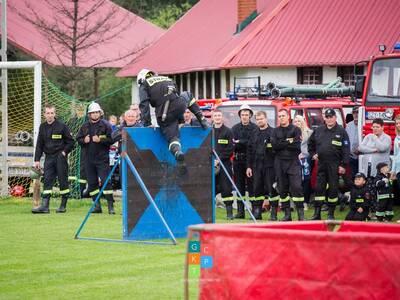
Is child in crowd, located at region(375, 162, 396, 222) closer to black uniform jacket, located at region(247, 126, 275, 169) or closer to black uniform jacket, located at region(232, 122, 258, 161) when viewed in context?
black uniform jacket, located at region(247, 126, 275, 169)

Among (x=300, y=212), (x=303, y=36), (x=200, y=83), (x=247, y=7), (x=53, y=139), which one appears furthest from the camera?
(x=200, y=83)

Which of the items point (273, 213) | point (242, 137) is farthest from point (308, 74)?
point (273, 213)

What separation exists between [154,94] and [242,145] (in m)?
4.98

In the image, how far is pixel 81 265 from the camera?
13.4 metres

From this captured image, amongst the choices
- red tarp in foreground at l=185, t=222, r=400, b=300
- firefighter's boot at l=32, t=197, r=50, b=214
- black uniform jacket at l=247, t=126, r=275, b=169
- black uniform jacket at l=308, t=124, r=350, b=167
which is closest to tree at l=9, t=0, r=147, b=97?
firefighter's boot at l=32, t=197, r=50, b=214

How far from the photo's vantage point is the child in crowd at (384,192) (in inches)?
787

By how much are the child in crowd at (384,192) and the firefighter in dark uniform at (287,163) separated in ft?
4.48

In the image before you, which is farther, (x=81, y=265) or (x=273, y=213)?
(x=273, y=213)

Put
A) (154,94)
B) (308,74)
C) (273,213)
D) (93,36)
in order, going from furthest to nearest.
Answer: (93,36) < (308,74) < (273,213) < (154,94)

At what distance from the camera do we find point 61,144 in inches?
851

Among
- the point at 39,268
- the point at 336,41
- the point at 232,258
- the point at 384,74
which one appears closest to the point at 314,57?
the point at 336,41

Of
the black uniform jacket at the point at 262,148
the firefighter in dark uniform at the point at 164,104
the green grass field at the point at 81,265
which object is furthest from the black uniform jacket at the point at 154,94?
the black uniform jacket at the point at 262,148

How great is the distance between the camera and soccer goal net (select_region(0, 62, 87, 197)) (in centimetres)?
2493

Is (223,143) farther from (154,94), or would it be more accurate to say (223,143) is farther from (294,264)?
(294,264)
